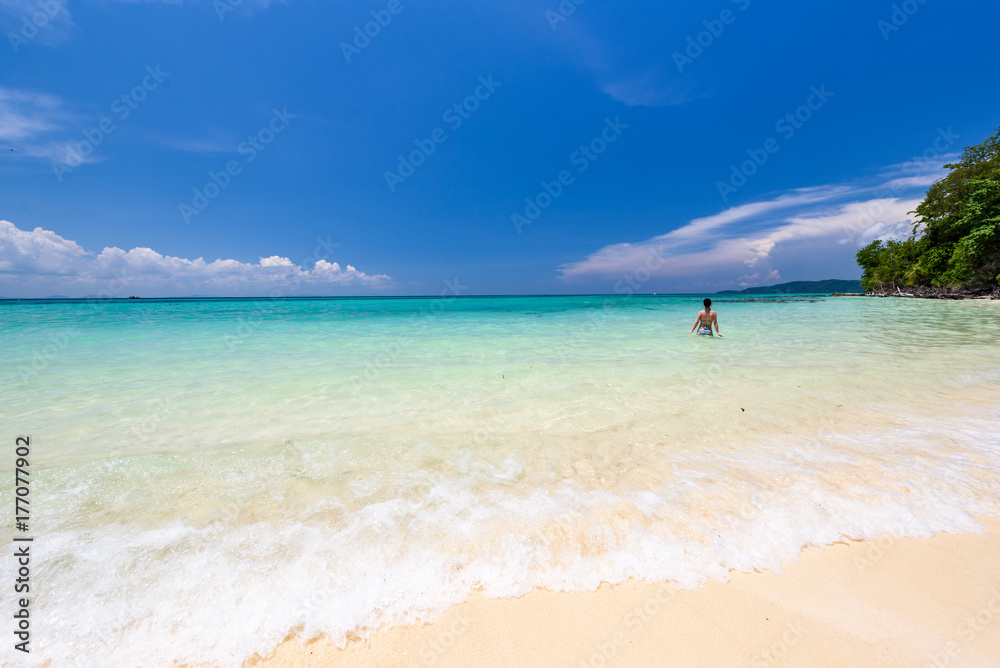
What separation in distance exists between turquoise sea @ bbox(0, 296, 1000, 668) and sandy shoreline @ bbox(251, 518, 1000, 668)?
126 mm

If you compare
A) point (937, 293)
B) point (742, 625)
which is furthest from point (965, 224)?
point (742, 625)

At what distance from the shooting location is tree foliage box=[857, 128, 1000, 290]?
3322 centimetres

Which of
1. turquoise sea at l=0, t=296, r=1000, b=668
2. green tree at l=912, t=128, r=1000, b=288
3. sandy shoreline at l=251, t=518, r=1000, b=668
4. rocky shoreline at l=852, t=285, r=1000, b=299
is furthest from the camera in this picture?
rocky shoreline at l=852, t=285, r=1000, b=299

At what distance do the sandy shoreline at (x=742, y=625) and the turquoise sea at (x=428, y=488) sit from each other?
126 millimetres

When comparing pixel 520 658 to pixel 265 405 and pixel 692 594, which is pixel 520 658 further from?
pixel 265 405

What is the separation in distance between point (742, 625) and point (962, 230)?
199 feet

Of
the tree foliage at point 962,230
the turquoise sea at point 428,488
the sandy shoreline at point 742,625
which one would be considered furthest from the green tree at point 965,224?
the sandy shoreline at point 742,625

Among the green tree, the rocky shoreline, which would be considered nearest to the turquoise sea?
the green tree

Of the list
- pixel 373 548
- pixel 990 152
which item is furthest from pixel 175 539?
pixel 990 152

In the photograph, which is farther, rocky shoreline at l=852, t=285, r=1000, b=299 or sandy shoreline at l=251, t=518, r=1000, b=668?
rocky shoreline at l=852, t=285, r=1000, b=299

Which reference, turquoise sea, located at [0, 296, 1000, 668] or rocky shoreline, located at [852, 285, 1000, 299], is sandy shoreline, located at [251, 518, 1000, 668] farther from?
rocky shoreline, located at [852, 285, 1000, 299]

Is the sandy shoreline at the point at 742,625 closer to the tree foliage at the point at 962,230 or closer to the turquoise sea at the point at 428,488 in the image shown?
the turquoise sea at the point at 428,488

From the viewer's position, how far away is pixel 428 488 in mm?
3143

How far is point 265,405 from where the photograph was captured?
5562mm
